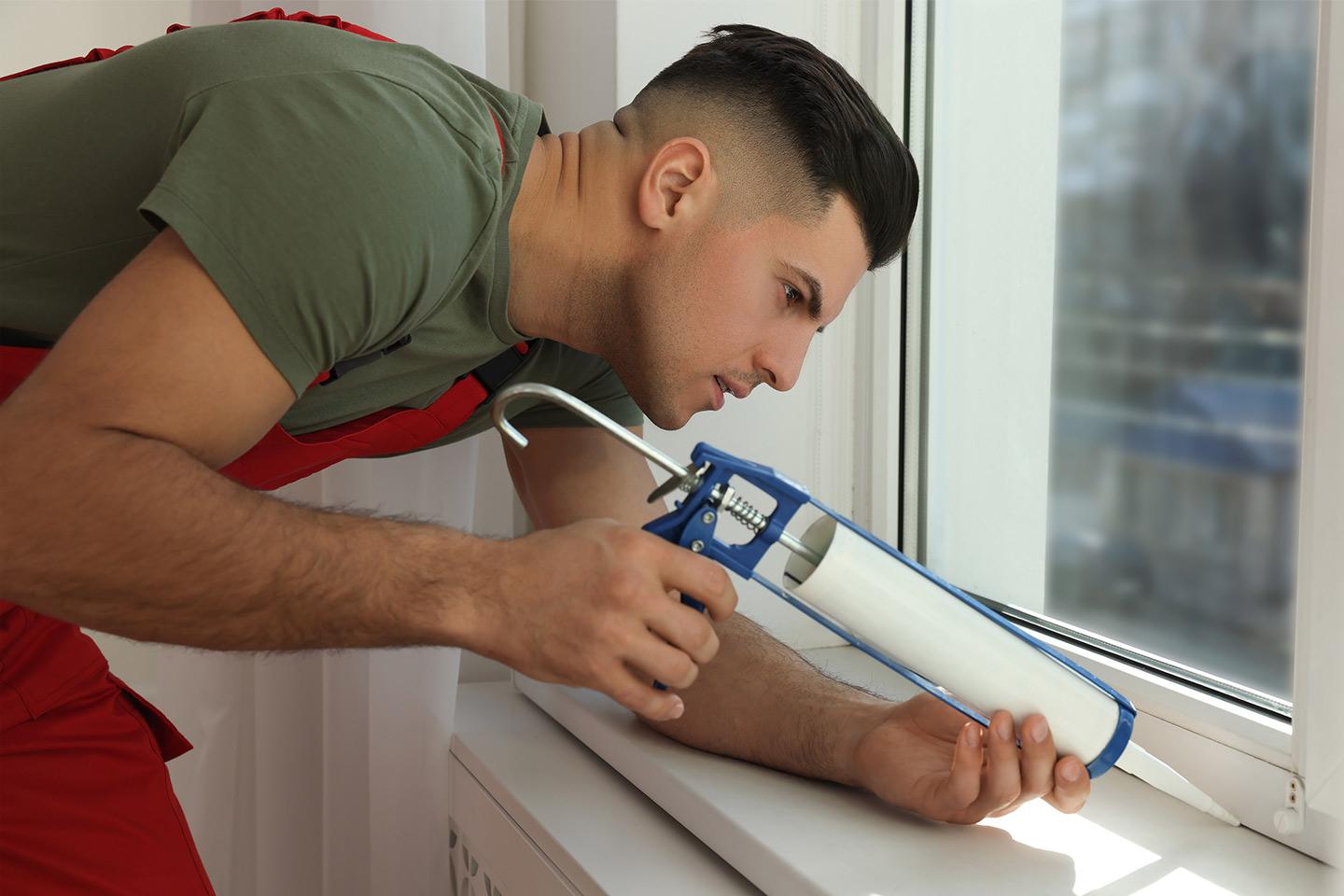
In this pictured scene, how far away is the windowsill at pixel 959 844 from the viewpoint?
80 centimetres

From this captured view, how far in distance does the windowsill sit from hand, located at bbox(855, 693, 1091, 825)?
0.03 meters

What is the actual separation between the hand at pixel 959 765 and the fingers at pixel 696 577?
22 centimetres

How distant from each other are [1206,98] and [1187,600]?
450mm

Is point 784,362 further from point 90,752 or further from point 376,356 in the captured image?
point 90,752

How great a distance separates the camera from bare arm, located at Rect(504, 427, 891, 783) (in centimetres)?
98

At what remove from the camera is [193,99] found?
0.77 metres

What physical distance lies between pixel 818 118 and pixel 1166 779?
0.60m

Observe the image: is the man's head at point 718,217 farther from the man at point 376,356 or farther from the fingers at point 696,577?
the fingers at point 696,577

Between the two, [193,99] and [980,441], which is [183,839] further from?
[980,441]

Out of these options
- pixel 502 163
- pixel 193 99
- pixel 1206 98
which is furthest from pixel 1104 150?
pixel 193 99

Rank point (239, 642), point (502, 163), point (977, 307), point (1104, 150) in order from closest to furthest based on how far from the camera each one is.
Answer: point (239, 642)
point (502, 163)
point (1104, 150)
point (977, 307)

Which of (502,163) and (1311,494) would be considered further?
(502,163)

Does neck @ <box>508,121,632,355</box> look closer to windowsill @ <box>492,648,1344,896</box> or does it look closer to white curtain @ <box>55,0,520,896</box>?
white curtain @ <box>55,0,520,896</box>

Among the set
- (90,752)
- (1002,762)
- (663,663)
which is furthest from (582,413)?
(90,752)
